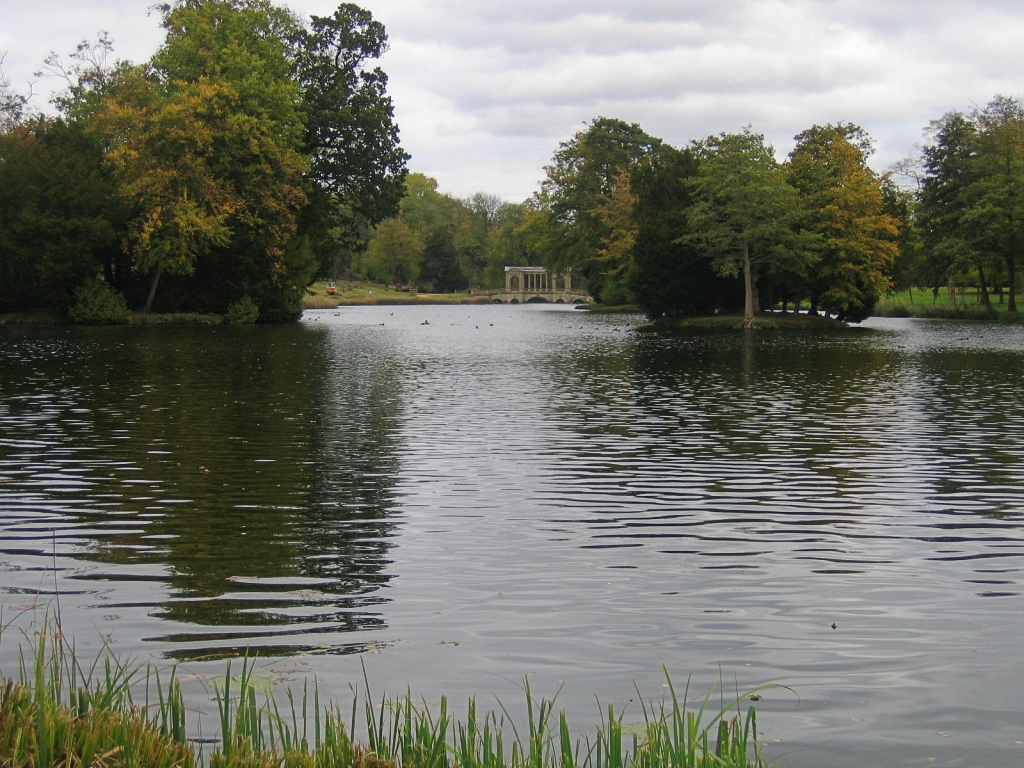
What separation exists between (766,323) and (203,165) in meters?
32.8

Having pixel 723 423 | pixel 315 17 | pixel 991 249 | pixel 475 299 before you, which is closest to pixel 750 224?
pixel 991 249

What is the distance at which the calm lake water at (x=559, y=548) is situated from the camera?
19.8 ft

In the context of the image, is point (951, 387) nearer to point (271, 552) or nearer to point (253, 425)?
point (253, 425)

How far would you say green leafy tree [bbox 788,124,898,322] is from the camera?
61125mm

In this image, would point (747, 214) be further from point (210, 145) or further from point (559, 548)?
point (559, 548)

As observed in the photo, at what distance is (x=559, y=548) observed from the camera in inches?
367

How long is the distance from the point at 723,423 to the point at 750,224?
42.7 meters

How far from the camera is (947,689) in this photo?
5.91 meters

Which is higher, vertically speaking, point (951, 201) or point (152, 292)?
point (951, 201)

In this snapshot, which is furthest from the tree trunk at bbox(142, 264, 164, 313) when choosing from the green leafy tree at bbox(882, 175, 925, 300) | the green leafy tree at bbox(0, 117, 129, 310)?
the green leafy tree at bbox(882, 175, 925, 300)

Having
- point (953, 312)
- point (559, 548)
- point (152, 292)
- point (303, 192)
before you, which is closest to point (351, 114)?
point (303, 192)

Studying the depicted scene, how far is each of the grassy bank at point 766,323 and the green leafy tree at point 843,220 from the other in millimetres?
1619

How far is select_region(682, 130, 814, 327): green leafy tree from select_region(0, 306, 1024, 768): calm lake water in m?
37.4

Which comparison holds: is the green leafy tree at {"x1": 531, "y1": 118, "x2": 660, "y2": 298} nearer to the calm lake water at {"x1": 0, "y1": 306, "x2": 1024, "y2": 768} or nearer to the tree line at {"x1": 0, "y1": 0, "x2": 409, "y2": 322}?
the tree line at {"x1": 0, "y1": 0, "x2": 409, "y2": 322}
